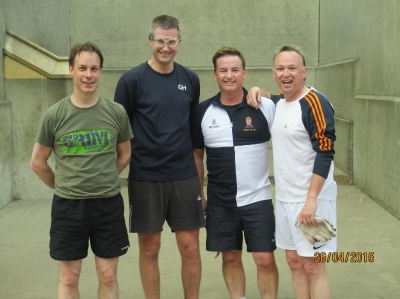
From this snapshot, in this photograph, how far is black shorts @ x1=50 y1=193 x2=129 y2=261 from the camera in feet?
11.7

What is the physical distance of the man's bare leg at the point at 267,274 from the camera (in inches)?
158

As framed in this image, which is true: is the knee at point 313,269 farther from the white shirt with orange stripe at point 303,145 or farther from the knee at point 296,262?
the white shirt with orange stripe at point 303,145

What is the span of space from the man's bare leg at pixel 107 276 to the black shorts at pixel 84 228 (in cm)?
5

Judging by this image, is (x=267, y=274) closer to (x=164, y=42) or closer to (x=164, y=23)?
(x=164, y=42)

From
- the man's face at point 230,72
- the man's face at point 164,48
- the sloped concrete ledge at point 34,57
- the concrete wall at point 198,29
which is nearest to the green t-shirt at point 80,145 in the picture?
the man's face at point 164,48

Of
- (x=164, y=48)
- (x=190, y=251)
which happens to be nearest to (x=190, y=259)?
(x=190, y=251)

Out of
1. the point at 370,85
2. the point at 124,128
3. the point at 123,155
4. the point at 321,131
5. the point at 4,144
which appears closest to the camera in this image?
the point at 321,131

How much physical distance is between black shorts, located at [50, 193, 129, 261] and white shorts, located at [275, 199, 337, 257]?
1019mm

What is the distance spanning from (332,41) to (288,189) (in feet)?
24.2

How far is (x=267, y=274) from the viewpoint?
4047mm

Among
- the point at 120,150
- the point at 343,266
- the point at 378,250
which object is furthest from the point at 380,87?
the point at 120,150

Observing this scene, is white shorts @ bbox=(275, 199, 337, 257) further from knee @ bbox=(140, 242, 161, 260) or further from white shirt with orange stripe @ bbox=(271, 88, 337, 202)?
knee @ bbox=(140, 242, 161, 260)

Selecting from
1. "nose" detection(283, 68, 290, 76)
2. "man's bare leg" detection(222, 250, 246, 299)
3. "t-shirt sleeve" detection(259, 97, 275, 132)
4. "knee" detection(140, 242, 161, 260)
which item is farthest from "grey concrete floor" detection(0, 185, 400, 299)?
"nose" detection(283, 68, 290, 76)

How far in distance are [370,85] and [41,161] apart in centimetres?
583
